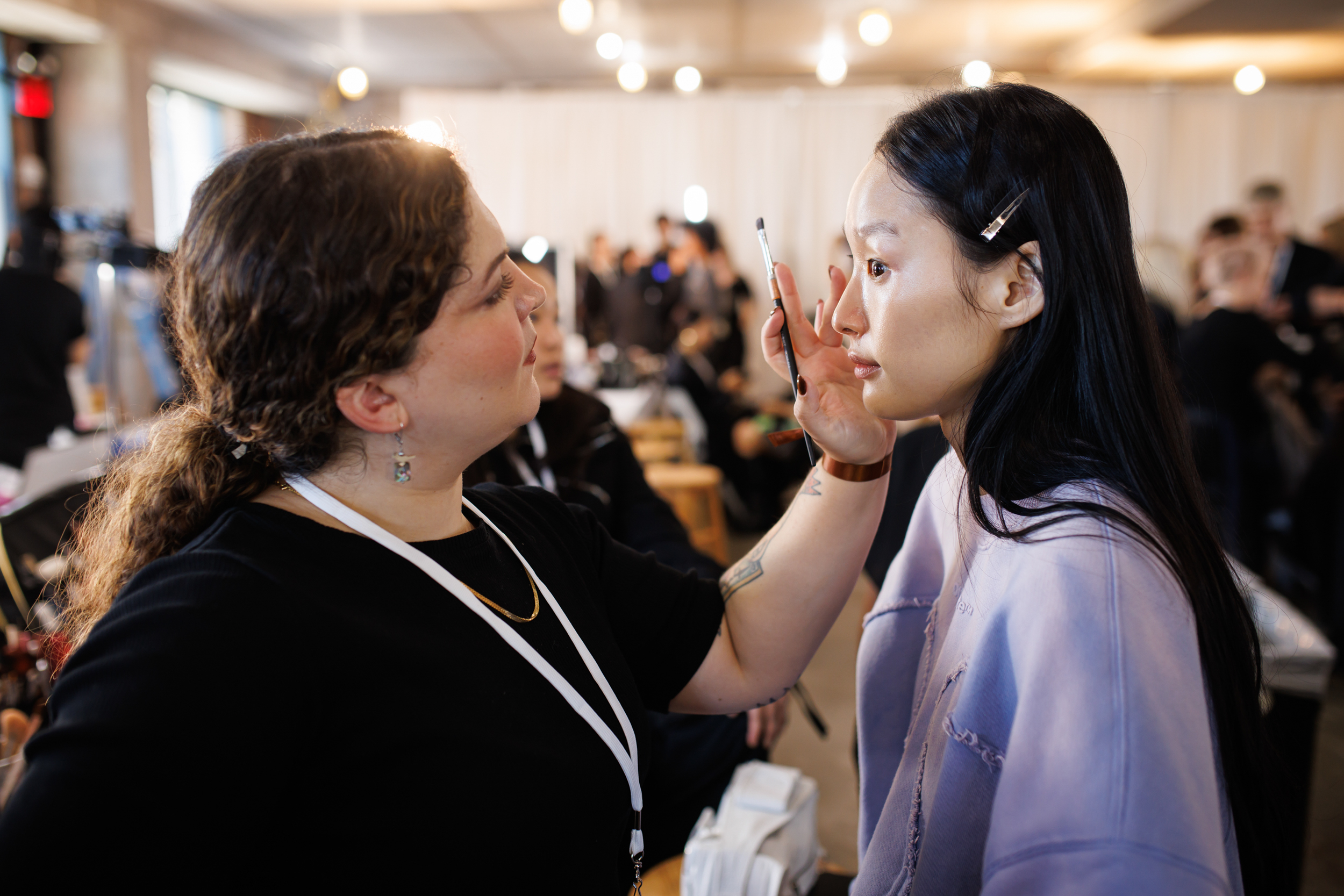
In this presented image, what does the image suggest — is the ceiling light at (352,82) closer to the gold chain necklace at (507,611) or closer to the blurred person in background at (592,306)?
the blurred person in background at (592,306)

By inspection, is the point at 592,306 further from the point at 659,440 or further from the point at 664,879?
the point at 664,879

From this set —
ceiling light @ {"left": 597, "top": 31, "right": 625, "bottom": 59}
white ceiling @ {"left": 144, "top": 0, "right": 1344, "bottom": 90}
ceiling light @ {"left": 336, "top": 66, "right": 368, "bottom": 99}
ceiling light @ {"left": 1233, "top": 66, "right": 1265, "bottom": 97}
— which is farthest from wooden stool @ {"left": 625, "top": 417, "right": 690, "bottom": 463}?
ceiling light @ {"left": 1233, "top": 66, "right": 1265, "bottom": 97}

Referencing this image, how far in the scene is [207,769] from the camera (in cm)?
59

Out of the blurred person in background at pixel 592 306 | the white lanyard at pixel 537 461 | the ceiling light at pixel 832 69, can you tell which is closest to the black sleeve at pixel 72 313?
the white lanyard at pixel 537 461

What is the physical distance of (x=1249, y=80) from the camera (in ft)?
24.1

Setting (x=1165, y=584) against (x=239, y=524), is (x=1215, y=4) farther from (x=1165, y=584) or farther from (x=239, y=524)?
(x=239, y=524)

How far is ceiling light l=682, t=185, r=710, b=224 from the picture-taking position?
8.23 meters

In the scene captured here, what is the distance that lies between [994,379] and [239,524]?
0.69 m

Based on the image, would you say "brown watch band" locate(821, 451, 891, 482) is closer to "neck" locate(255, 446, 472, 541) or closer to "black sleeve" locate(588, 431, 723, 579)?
"neck" locate(255, 446, 472, 541)

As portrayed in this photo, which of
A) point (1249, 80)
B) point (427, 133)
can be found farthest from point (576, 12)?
point (1249, 80)

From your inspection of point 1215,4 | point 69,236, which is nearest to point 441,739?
point 69,236

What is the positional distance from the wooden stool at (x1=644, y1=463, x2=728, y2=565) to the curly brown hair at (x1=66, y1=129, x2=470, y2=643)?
2.57m

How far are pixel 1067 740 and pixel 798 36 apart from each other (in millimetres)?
7382

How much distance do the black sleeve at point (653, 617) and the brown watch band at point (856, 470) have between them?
8.5 inches
